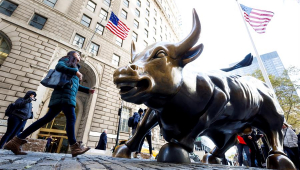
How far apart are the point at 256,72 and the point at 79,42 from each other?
839 inches

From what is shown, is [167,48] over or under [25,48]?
under

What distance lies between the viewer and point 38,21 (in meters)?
11.5

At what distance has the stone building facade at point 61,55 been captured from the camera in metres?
9.30

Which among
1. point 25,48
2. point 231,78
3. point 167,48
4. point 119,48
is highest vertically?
point 119,48

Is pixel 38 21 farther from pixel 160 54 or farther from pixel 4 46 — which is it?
pixel 160 54

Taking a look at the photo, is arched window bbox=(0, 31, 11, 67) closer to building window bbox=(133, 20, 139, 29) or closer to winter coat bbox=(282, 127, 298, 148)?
building window bbox=(133, 20, 139, 29)

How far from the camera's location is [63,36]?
39.7 feet

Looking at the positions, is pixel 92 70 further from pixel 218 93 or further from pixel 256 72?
pixel 256 72

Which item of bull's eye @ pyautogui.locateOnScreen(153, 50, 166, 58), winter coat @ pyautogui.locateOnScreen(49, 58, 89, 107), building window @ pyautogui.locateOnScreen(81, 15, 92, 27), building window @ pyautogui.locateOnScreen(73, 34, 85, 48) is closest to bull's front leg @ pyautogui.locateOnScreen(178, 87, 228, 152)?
bull's eye @ pyautogui.locateOnScreen(153, 50, 166, 58)

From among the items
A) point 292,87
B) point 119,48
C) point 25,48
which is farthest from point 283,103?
point 25,48

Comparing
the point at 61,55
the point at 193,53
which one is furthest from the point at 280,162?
the point at 61,55

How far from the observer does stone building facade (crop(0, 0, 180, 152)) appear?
9.30 metres

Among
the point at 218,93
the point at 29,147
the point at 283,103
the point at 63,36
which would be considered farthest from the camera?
the point at 283,103

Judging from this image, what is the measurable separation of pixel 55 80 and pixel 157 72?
5.93 ft
